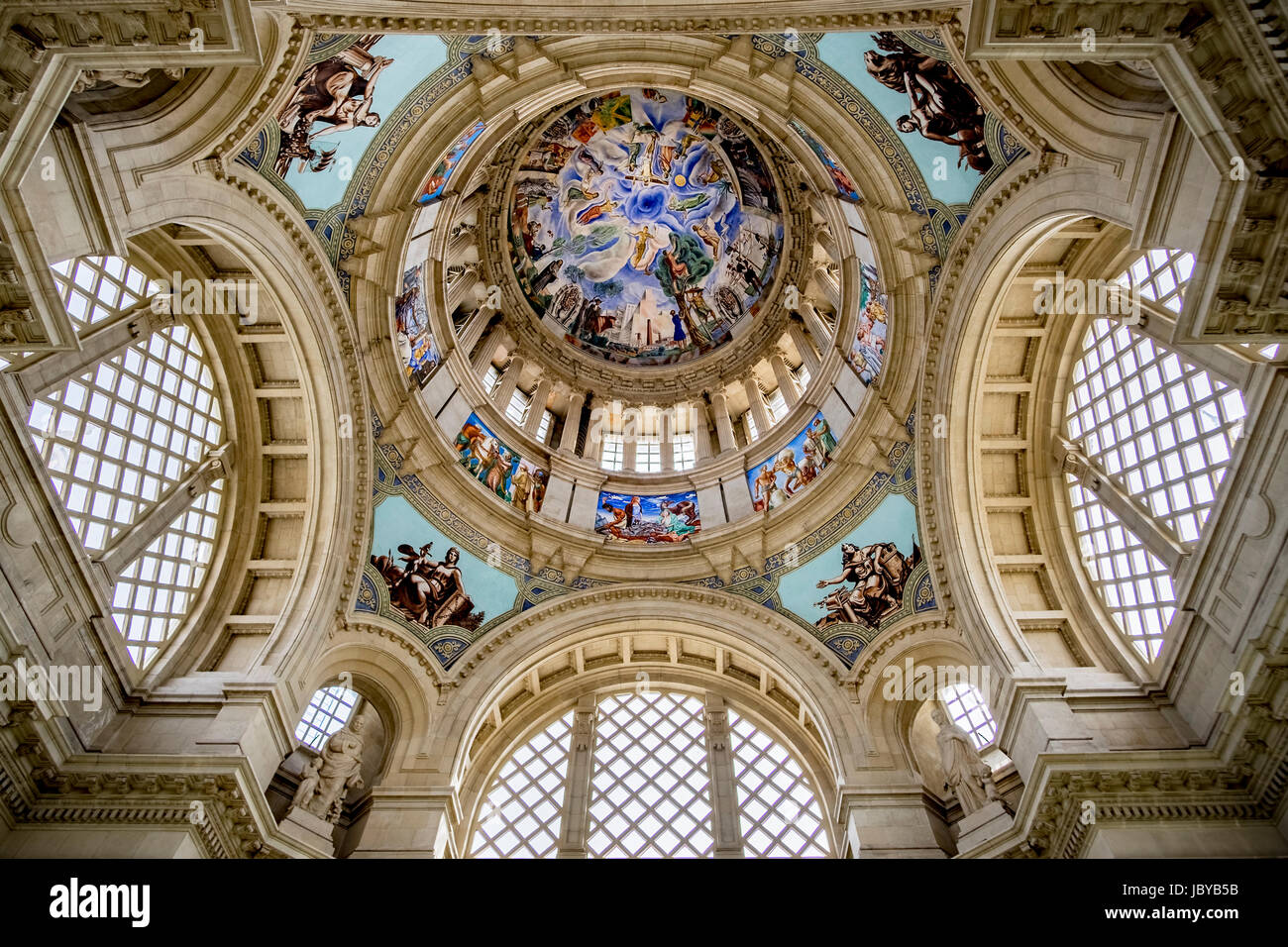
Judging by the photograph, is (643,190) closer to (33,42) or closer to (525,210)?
(525,210)

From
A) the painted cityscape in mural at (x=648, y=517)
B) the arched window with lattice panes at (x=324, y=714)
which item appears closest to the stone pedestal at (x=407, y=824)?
the arched window with lattice panes at (x=324, y=714)

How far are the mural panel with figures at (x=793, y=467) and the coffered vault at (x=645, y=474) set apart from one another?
0.10m

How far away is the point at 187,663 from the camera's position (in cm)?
1491

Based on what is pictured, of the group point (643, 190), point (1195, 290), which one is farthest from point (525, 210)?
point (1195, 290)

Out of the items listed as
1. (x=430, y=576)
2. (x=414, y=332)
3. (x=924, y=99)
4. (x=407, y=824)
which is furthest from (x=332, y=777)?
(x=924, y=99)

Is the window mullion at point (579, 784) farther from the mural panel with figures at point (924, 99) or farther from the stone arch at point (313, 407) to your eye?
the mural panel with figures at point (924, 99)

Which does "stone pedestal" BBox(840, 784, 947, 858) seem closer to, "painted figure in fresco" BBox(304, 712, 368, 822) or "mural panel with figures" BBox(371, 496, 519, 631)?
"mural panel with figures" BBox(371, 496, 519, 631)

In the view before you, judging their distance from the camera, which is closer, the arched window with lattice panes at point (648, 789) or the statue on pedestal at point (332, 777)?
the statue on pedestal at point (332, 777)

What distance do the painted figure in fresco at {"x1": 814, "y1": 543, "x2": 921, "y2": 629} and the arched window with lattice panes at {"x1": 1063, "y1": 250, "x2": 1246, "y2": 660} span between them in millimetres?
3349

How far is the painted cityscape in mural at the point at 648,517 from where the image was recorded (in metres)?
21.0

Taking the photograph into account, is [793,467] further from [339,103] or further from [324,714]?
[339,103]

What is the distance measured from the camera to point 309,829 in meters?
13.9

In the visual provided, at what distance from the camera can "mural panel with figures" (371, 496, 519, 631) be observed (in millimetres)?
17781

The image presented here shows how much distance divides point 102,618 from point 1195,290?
1486 cm
